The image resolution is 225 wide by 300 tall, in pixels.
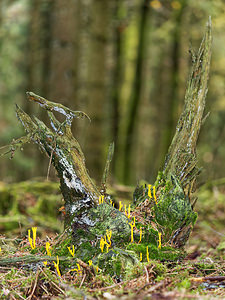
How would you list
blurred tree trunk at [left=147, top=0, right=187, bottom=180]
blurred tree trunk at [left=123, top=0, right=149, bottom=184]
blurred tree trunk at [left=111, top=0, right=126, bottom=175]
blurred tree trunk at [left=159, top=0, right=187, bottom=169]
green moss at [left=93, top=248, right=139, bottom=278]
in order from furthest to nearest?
blurred tree trunk at [left=159, top=0, right=187, bottom=169] → blurred tree trunk at [left=147, top=0, right=187, bottom=180] → blurred tree trunk at [left=123, top=0, right=149, bottom=184] → blurred tree trunk at [left=111, top=0, right=126, bottom=175] → green moss at [left=93, top=248, right=139, bottom=278]

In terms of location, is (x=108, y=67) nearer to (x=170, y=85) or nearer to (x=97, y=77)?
(x=97, y=77)

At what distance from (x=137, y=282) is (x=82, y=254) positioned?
1.58 feet

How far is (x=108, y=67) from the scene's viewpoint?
10.1 metres

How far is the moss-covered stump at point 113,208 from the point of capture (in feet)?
7.77

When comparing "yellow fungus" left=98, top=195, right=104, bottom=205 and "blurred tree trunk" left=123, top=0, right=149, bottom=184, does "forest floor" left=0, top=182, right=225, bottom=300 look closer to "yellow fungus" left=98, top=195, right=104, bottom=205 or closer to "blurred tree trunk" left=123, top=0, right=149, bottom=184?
"yellow fungus" left=98, top=195, right=104, bottom=205

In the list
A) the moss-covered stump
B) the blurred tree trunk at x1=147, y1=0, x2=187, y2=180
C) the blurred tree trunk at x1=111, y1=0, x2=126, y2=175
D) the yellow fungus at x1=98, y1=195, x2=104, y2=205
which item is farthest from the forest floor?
the blurred tree trunk at x1=147, y1=0, x2=187, y2=180

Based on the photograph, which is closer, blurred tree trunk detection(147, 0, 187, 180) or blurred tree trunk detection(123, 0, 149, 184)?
blurred tree trunk detection(123, 0, 149, 184)

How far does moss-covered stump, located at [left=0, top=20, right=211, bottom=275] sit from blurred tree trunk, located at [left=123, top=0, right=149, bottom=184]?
683cm

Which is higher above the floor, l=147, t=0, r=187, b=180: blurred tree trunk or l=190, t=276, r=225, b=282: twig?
l=147, t=0, r=187, b=180: blurred tree trunk

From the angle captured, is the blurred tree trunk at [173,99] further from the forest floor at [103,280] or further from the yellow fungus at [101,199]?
the forest floor at [103,280]

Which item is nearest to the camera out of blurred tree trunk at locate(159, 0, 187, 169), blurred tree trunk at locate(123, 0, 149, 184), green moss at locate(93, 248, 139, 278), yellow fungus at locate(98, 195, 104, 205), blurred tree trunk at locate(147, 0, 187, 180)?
green moss at locate(93, 248, 139, 278)

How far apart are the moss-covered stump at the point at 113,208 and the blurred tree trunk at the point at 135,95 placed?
22.4ft

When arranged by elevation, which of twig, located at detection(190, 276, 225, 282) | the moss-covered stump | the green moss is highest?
the moss-covered stump

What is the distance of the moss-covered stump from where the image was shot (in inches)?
93.2
